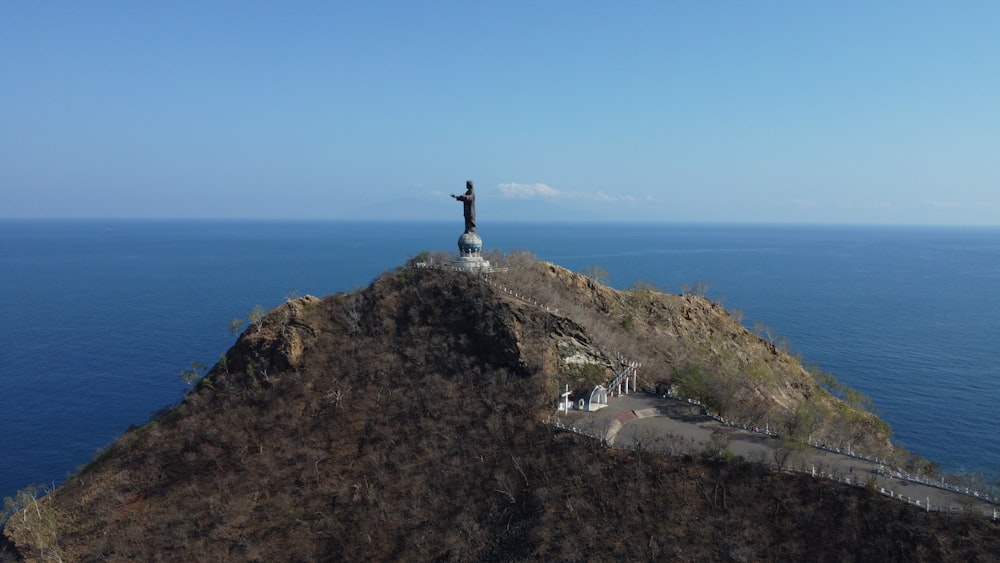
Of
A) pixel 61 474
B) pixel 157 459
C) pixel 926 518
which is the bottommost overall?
pixel 61 474

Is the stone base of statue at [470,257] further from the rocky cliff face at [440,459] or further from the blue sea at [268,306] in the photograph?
the blue sea at [268,306]

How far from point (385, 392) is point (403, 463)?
23.6 feet

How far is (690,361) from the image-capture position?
167 ft

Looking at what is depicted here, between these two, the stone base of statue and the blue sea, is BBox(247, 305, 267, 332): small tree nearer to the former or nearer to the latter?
the stone base of statue

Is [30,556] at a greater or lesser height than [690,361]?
lesser

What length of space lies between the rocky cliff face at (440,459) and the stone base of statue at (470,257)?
5.62 ft

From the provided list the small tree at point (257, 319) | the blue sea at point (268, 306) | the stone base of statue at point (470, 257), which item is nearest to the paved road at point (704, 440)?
the stone base of statue at point (470, 257)

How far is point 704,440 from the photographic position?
3534 cm

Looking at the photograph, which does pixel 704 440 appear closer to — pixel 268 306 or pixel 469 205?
pixel 469 205

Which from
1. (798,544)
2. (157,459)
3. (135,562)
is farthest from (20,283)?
(798,544)

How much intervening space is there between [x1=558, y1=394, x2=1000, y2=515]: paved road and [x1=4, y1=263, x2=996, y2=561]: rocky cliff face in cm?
132

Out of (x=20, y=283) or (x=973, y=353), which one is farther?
(x=20, y=283)

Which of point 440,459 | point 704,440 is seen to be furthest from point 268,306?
point 704,440

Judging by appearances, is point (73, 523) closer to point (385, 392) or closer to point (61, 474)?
point (61, 474)
